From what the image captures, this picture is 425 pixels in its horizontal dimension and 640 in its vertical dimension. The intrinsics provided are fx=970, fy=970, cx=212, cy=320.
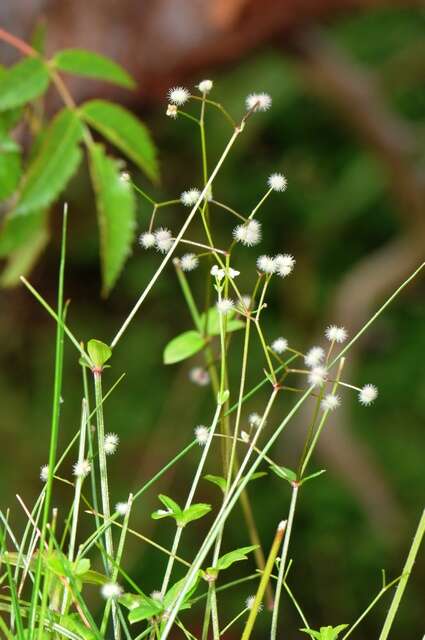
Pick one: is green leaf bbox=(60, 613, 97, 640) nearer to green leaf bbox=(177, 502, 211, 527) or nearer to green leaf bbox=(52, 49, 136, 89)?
green leaf bbox=(177, 502, 211, 527)

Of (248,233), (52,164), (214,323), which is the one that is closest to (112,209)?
(52,164)

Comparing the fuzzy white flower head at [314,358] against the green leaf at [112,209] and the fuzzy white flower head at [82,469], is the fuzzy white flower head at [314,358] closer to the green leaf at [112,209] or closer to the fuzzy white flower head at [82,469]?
the fuzzy white flower head at [82,469]

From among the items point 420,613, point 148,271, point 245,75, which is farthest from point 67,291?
point 420,613

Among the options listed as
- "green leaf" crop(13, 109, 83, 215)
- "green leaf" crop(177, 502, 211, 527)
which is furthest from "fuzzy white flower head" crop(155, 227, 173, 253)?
"green leaf" crop(13, 109, 83, 215)

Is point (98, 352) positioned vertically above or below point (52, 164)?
below

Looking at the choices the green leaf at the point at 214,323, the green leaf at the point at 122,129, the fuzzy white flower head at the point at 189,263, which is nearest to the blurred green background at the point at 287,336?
the green leaf at the point at 122,129

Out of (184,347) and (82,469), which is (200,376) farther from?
(82,469)
